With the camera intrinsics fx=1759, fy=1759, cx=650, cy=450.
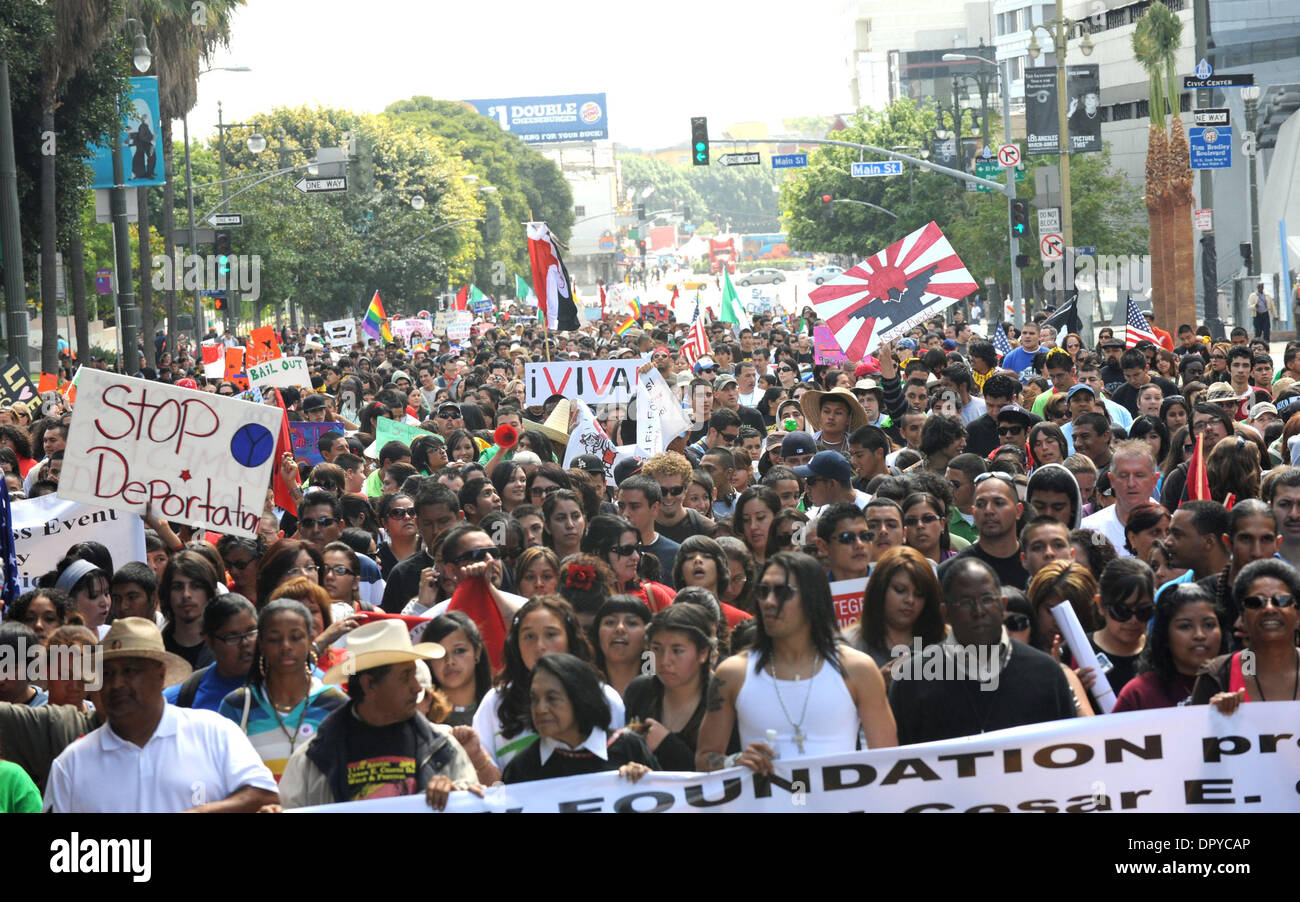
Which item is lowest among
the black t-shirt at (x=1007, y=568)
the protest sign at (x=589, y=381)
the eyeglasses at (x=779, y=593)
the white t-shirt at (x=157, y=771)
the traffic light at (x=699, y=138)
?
the white t-shirt at (x=157, y=771)

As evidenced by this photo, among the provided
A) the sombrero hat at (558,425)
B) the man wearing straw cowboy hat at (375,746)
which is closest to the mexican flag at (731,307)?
the sombrero hat at (558,425)

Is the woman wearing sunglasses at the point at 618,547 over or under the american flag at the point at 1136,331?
under

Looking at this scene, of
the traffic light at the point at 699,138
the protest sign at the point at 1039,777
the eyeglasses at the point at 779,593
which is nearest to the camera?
the protest sign at the point at 1039,777

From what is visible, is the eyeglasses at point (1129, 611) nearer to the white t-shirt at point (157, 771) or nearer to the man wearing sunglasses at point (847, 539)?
the man wearing sunglasses at point (847, 539)

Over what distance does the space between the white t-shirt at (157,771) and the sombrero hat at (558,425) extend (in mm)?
8198

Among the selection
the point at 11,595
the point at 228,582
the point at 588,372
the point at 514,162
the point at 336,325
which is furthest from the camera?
the point at 514,162

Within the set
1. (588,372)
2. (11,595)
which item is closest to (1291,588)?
(11,595)

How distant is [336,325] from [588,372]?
19.1 metres

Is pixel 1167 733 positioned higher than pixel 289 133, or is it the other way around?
pixel 289 133

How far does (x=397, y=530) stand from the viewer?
9.81 m

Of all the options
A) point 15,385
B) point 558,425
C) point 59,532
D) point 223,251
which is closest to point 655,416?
point 558,425

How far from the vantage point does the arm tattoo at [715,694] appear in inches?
234

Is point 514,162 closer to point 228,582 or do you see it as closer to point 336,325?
point 336,325

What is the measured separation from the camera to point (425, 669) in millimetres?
6320
